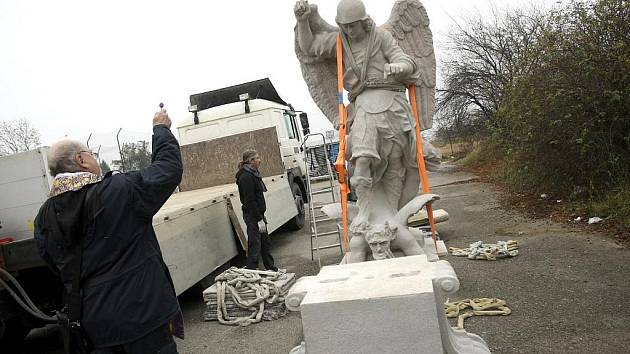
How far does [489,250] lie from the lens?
595cm

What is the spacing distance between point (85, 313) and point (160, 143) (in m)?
0.83

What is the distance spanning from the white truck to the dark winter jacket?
17.0 inches

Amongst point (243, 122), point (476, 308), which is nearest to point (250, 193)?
point (476, 308)

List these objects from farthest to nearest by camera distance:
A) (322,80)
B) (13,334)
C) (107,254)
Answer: (13,334)
(322,80)
(107,254)

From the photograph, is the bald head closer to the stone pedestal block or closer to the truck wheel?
the stone pedestal block

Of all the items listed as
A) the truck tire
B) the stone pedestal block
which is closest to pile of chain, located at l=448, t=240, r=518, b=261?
the stone pedestal block

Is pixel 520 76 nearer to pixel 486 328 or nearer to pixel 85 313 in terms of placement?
pixel 486 328

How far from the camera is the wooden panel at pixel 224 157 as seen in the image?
9.01 m

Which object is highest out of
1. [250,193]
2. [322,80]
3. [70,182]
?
[322,80]

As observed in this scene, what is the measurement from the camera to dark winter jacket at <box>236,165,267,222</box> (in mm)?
6203

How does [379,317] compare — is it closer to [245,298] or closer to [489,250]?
[245,298]

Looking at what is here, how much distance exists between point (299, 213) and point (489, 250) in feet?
16.3

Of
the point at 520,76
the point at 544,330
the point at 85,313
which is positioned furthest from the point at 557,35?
the point at 85,313

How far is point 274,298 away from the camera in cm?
509
